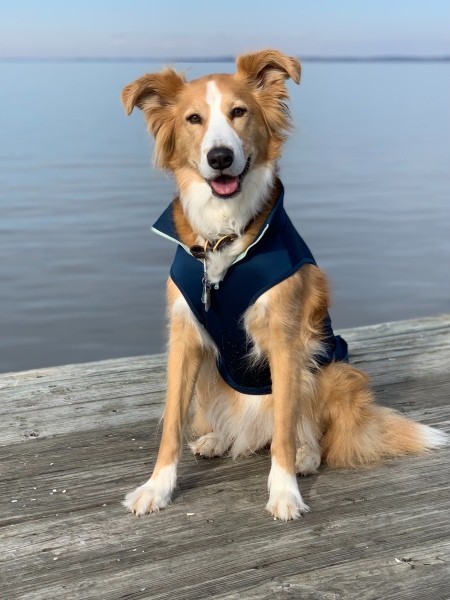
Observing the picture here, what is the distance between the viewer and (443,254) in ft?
32.9

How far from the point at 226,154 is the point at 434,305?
5.90 metres

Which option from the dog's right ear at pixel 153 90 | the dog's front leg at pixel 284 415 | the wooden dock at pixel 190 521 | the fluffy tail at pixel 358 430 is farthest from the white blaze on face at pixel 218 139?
the wooden dock at pixel 190 521

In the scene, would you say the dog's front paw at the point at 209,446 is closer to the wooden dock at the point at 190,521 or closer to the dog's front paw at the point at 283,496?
the wooden dock at the point at 190,521

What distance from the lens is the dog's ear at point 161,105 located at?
134 inches

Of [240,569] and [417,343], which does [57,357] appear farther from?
[240,569]

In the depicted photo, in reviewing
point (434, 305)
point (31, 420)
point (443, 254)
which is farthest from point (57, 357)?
point (443, 254)

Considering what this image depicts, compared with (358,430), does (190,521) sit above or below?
below

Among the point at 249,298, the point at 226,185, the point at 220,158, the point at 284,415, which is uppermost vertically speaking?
the point at 220,158

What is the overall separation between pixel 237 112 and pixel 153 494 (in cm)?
146

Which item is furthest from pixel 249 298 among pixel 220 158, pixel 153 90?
pixel 153 90

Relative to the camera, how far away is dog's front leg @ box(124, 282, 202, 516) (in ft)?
11.0

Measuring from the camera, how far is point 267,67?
136 inches

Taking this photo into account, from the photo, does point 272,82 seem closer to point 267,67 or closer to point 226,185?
point 267,67

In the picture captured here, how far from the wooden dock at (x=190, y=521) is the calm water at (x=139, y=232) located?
1315 mm
